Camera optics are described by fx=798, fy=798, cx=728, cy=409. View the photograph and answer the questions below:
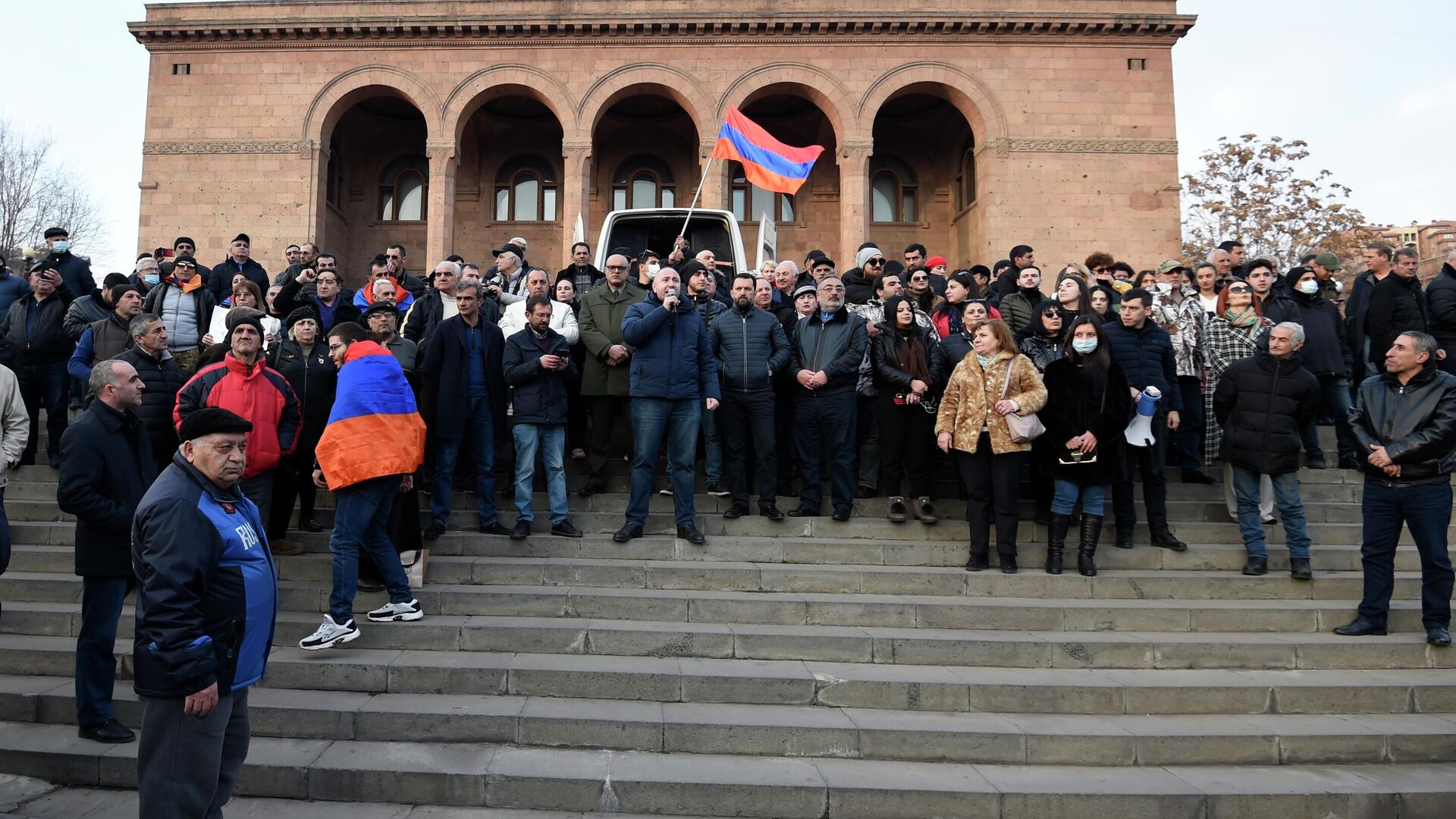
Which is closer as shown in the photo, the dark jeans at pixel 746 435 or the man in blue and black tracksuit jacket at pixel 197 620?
the man in blue and black tracksuit jacket at pixel 197 620

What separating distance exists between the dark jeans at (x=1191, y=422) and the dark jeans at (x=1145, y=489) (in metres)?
1.43

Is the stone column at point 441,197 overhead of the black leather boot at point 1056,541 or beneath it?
overhead

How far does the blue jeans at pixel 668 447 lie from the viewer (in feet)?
22.9

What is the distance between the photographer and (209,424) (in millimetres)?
3320

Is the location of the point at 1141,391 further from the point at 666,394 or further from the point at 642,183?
the point at 642,183

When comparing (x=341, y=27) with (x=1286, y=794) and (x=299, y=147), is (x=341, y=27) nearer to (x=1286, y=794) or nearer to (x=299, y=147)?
(x=299, y=147)

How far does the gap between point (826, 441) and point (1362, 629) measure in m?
4.37

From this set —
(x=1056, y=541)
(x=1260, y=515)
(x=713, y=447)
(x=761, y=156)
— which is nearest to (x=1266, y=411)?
(x=1260, y=515)

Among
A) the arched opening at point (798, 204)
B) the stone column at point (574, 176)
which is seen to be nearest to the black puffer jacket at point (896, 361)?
the stone column at point (574, 176)

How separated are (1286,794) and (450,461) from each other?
625cm

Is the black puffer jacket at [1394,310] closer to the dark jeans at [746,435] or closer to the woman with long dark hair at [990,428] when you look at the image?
the woman with long dark hair at [990,428]

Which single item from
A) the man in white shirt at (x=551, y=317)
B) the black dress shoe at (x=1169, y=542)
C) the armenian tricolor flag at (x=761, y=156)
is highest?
the armenian tricolor flag at (x=761, y=156)

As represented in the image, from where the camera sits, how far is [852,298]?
9.22m

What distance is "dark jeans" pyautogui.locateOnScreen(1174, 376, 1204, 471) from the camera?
8453 millimetres
